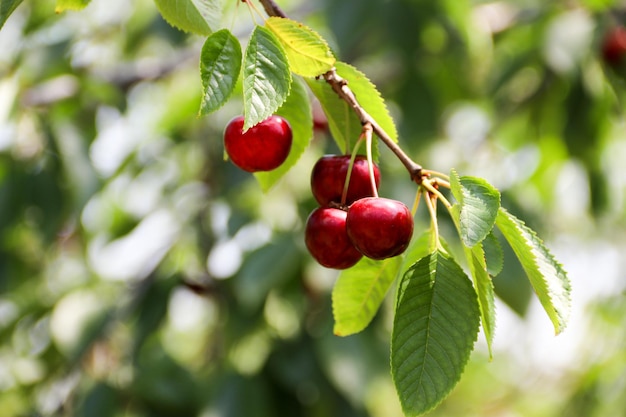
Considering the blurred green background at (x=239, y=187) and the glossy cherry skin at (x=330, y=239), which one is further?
the blurred green background at (x=239, y=187)

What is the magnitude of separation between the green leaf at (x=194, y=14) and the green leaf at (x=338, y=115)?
15 cm

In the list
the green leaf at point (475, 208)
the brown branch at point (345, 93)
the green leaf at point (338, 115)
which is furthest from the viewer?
the green leaf at point (338, 115)

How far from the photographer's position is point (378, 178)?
1.07 meters

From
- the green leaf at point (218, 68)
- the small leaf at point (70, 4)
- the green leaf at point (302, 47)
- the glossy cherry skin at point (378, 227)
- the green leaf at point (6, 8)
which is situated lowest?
the glossy cherry skin at point (378, 227)

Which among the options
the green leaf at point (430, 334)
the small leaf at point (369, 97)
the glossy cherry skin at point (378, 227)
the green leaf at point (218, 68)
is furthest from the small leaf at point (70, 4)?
the green leaf at point (430, 334)

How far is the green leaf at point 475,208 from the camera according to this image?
828 millimetres

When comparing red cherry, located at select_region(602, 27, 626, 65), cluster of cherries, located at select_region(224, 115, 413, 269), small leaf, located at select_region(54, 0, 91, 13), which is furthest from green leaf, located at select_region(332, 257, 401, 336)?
red cherry, located at select_region(602, 27, 626, 65)

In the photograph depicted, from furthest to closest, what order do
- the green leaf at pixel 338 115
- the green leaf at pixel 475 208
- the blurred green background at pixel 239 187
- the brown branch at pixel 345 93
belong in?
the blurred green background at pixel 239 187
the green leaf at pixel 338 115
the brown branch at pixel 345 93
the green leaf at pixel 475 208

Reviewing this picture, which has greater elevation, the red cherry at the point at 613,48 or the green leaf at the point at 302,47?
the green leaf at the point at 302,47

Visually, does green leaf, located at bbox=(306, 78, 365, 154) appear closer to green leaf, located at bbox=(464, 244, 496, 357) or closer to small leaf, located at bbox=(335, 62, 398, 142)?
small leaf, located at bbox=(335, 62, 398, 142)

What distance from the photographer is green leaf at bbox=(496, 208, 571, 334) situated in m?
0.89

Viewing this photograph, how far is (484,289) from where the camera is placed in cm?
92

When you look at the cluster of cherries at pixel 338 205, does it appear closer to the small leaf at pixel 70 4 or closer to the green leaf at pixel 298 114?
the green leaf at pixel 298 114

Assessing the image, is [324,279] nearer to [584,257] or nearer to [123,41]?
[123,41]
